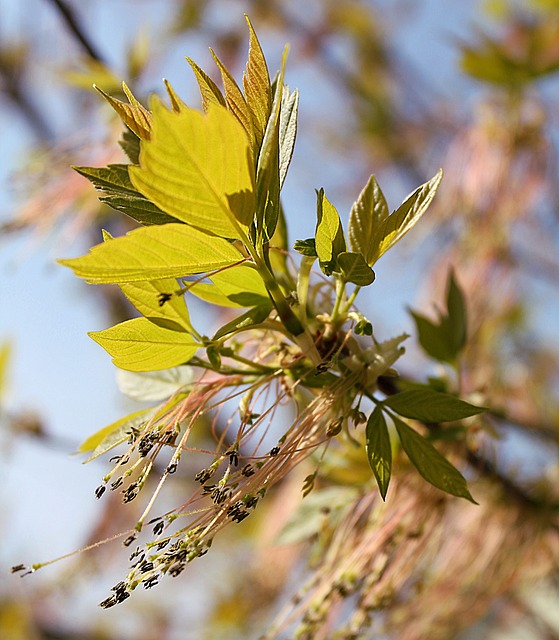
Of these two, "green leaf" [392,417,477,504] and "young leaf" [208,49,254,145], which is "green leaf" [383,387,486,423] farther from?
"young leaf" [208,49,254,145]

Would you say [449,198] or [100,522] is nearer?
[449,198]

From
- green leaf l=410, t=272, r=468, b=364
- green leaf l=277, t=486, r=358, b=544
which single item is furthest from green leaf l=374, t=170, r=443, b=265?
green leaf l=277, t=486, r=358, b=544

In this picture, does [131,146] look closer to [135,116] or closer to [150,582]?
[135,116]

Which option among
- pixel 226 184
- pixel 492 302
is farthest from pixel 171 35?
pixel 226 184

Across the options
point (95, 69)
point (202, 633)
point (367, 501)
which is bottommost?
point (202, 633)

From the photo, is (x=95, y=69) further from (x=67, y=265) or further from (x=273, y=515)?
(x=273, y=515)

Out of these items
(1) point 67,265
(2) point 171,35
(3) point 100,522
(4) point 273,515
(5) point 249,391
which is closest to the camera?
(1) point 67,265

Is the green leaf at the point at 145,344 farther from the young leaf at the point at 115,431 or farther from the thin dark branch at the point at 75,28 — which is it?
the thin dark branch at the point at 75,28
